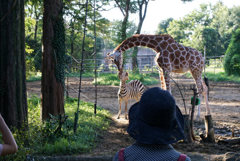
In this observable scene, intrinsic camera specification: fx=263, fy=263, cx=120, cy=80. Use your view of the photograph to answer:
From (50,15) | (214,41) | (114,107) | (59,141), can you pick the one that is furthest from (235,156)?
(214,41)

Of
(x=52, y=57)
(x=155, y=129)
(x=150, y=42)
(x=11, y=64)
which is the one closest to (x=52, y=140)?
(x=11, y=64)

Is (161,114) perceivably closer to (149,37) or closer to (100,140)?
(100,140)

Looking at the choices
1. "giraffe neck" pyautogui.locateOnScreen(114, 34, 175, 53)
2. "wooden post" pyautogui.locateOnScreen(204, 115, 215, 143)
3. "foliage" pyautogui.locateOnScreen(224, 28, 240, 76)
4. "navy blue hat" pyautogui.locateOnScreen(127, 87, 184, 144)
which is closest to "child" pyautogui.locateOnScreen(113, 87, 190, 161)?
"navy blue hat" pyautogui.locateOnScreen(127, 87, 184, 144)

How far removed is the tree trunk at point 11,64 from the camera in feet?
16.0

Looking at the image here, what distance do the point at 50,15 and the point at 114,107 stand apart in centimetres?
511

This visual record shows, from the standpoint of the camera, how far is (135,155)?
1.68 metres

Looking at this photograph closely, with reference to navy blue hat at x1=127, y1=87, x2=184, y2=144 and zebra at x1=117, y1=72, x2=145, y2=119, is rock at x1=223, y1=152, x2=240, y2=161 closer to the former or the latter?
navy blue hat at x1=127, y1=87, x2=184, y2=144

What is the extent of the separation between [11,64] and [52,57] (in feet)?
5.88

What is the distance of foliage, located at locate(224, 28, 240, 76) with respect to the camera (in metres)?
19.3

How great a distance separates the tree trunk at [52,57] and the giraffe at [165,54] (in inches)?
53.2

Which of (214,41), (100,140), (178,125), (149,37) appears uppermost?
(214,41)

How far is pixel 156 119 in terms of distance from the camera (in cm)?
161

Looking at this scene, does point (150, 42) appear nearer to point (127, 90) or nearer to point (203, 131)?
point (127, 90)

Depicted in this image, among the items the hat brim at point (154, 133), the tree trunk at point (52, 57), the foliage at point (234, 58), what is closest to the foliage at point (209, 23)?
the foliage at point (234, 58)
